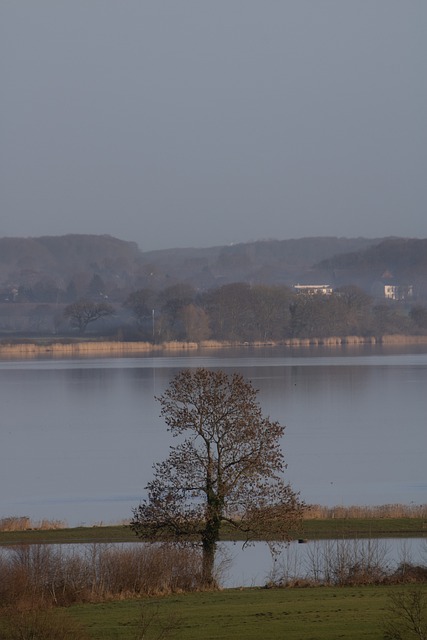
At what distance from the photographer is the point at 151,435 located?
1502 inches

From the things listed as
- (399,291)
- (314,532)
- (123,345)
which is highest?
(399,291)

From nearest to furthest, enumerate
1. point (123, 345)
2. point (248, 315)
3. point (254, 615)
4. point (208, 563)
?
1. point (254, 615)
2. point (208, 563)
3. point (123, 345)
4. point (248, 315)

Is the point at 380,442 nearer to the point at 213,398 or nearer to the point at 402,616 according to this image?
the point at 213,398

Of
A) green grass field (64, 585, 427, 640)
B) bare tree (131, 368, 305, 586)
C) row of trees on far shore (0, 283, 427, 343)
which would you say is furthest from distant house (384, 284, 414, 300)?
green grass field (64, 585, 427, 640)

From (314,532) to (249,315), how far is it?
93.7 metres

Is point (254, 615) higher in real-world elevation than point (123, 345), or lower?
lower

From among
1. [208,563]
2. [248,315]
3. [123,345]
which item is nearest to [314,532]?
[208,563]

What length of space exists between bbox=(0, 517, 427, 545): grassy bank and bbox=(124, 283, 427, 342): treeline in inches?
3306

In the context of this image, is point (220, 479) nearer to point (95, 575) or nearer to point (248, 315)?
point (95, 575)

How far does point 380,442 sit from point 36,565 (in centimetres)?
2272

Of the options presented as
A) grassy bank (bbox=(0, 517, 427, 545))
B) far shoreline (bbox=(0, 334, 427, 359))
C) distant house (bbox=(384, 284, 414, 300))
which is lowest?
grassy bank (bbox=(0, 517, 427, 545))

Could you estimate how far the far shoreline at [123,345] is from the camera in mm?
106975

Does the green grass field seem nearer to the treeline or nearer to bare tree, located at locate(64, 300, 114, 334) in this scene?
the treeline

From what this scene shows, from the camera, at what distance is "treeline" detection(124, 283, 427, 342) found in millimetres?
108125
